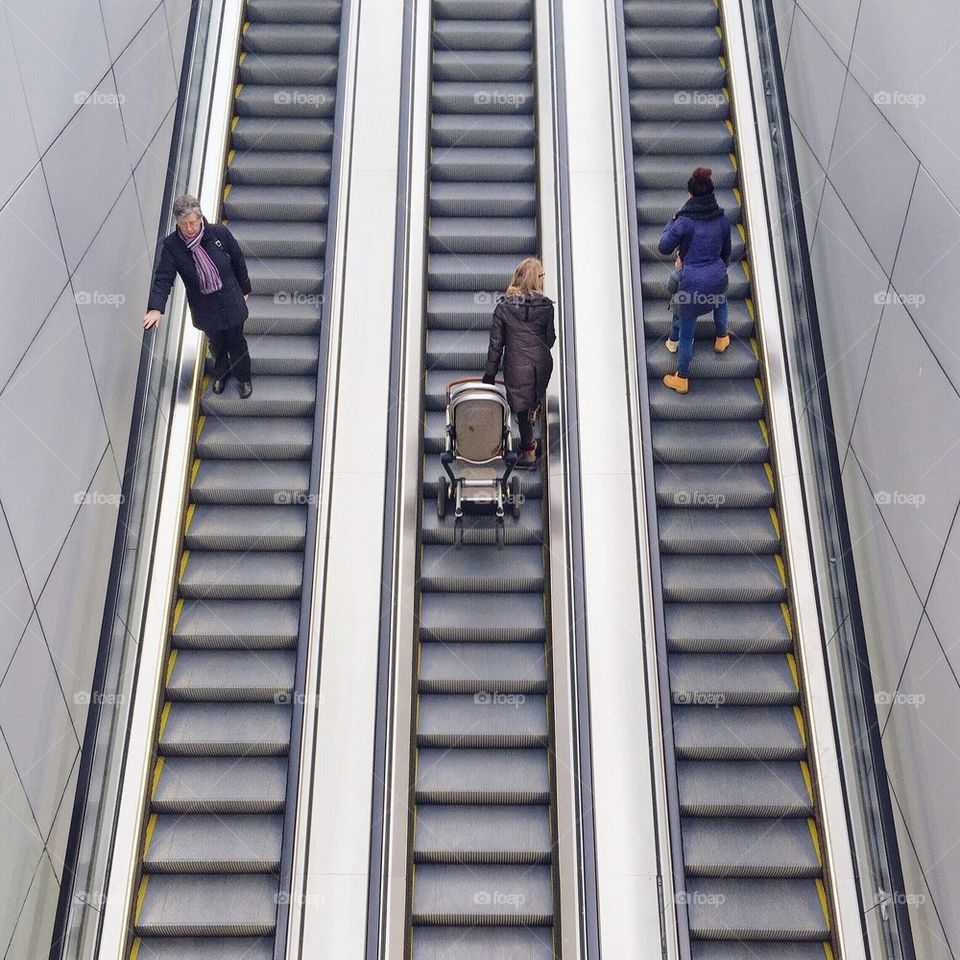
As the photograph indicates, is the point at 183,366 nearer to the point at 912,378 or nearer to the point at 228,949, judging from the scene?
the point at 228,949

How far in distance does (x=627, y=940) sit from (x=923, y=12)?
5.51 m

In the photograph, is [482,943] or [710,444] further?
[710,444]

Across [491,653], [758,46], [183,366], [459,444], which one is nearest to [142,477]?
[183,366]

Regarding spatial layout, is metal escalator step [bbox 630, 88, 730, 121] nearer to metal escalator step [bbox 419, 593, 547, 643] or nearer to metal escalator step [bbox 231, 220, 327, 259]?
metal escalator step [bbox 231, 220, 327, 259]

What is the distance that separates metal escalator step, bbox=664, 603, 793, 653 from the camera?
6828mm

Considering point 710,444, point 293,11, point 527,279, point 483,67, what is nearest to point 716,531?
point 710,444

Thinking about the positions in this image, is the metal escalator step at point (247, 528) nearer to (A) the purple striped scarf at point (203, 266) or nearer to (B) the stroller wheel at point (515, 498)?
(B) the stroller wheel at point (515, 498)

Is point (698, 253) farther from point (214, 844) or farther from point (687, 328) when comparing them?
point (214, 844)

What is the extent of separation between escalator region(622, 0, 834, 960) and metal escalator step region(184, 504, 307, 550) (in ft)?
8.57

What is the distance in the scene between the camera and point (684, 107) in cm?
864

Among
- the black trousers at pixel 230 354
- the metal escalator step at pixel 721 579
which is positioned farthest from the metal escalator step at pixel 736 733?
the black trousers at pixel 230 354

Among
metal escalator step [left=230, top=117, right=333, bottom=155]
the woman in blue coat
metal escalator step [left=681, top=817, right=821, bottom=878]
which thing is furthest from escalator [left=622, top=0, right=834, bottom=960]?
metal escalator step [left=230, top=117, right=333, bottom=155]

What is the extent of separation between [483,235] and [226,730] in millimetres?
4323

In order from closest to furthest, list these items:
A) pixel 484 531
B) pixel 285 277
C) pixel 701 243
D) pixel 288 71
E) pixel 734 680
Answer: pixel 734 680 < pixel 701 243 < pixel 484 531 < pixel 285 277 < pixel 288 71
